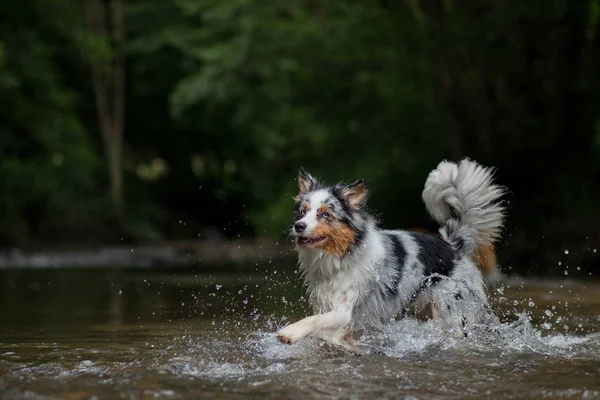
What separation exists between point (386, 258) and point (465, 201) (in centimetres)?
109

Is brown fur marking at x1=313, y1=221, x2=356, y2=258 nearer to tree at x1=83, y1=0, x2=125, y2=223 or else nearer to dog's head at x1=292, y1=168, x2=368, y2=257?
dog's head at x1=292, y1=168, x2=368, y2=257

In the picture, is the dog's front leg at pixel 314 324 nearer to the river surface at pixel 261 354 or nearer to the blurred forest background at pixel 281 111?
the river surface at pixel 261 354

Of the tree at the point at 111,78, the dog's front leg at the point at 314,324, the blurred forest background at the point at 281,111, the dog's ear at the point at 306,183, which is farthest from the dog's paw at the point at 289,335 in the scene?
the tree at the point at 111,78

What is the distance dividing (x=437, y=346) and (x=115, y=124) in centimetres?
2348

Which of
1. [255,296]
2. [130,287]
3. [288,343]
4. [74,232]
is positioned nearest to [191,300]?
[255,296]

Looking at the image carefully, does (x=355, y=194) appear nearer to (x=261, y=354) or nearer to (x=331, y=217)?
(x=331, y=217)

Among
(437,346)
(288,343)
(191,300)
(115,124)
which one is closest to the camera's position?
(288,343)

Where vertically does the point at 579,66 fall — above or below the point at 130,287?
above

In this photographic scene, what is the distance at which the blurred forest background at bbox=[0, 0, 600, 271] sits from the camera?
18.0m

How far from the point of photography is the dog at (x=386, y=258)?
24.6ft

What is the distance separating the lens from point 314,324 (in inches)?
287

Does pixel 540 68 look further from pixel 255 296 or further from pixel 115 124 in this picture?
pixel 115 124

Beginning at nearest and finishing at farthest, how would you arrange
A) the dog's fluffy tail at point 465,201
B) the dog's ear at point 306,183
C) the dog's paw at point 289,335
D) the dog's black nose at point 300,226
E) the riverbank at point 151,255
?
the dog's paw at point 289,335 → the dog's black nose at point 300,226 → the dog's ear at point 306,183 → the dog's fluffy tail at point 465,201 → the riverbank at point 151,255

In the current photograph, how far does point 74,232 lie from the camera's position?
26688 millimetres
